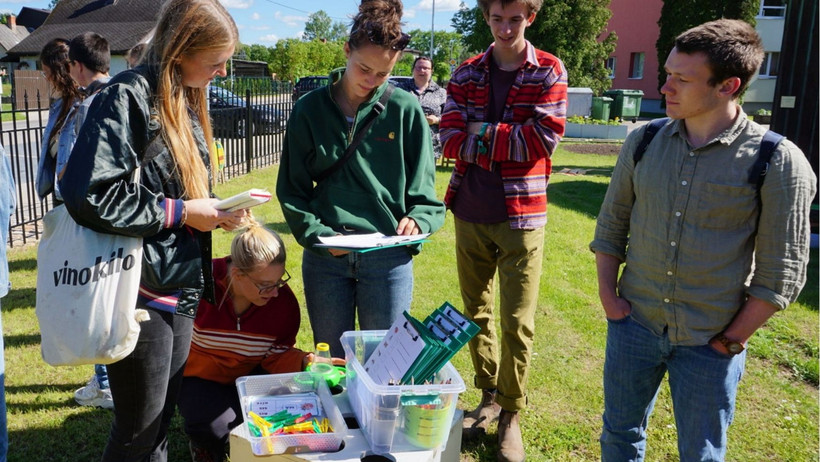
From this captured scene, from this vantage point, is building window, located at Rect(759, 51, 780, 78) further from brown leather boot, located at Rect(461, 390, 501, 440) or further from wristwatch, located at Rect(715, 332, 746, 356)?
wristwatch, located at Rect(715, 332, 746, 356)

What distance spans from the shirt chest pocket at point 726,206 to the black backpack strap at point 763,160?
0.03 metres

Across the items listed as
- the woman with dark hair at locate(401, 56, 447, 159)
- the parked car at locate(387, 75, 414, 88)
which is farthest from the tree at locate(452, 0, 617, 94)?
the woman with dark hair at locate(401, 56, 447, 159)

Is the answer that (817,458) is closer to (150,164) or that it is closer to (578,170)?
(150,164)

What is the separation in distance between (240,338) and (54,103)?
2269 mm

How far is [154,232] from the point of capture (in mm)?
1836

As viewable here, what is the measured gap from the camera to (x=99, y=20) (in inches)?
1581

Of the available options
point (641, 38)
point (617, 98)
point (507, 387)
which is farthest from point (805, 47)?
point (641, 38)

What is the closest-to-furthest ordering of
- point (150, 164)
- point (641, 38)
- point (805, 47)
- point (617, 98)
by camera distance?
point (150, 164), point (805, 47), point (617, 98), point (641, 38)

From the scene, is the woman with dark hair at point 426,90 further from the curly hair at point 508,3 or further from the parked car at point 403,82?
the curly hair at point 508,3

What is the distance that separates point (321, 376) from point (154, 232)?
0.89 meters

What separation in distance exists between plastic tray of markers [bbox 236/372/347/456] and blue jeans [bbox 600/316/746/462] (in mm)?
1068

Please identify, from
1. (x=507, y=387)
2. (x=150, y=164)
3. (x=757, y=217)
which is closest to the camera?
(x=150, y=164)

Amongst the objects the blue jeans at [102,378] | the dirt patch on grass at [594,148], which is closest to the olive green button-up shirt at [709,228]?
the blue jeans at [102,378]

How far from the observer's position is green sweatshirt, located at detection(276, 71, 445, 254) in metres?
2.60
